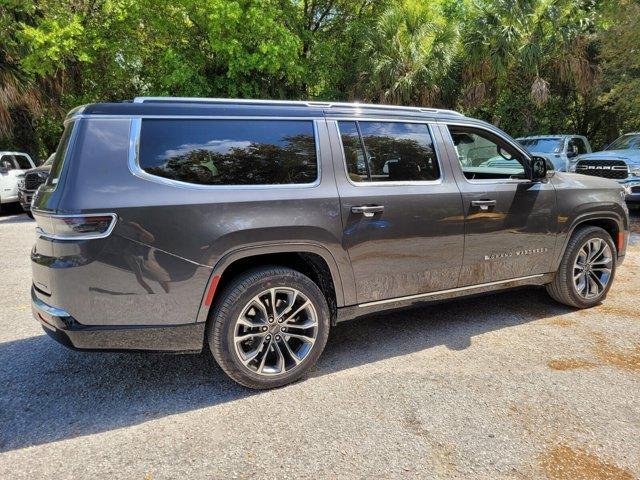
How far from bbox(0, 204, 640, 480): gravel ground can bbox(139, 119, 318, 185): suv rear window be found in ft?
4.90

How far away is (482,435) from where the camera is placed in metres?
2.71

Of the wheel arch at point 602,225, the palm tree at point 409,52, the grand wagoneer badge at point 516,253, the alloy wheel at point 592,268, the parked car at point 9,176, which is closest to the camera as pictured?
the grand wagoneer badge at point 516,253

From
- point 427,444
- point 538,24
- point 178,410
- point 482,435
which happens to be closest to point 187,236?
point 178,410

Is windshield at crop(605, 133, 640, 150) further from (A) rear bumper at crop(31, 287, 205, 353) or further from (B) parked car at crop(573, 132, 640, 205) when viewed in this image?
(A) rear bumper at crop(31, 287, 205, 353)

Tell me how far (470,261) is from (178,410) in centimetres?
255

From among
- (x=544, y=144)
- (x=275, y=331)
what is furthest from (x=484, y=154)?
(x=544, y=144)

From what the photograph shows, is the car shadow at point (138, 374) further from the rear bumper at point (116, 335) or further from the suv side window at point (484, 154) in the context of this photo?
the suv side window at point (484, 154)

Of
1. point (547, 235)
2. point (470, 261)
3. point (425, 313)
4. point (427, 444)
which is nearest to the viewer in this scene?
point (427, 444)

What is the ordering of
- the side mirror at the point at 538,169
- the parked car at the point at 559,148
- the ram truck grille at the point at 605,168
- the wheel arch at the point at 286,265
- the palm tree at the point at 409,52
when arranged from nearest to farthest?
the wheel arch at the point at 286,265 < the side mirror at the point at 538,169 < the ram truck grille at the point at 605,168 < the parked car at the point at 559,148 < the palm tree at the point at 409,52

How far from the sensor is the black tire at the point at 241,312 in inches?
118

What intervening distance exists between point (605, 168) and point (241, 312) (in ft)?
35.1

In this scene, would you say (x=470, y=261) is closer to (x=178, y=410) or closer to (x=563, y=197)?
(x=563, y=197)

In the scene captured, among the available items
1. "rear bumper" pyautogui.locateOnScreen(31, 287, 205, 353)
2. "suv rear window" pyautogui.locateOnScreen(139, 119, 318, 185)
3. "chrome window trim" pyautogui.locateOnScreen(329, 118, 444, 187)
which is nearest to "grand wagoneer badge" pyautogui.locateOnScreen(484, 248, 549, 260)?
"chrome window trim" pyautogui.locateOnScreen(329, 118, 444, 187)

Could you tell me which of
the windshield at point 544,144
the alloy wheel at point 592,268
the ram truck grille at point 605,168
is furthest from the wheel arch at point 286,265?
the windshield at point 544,144
